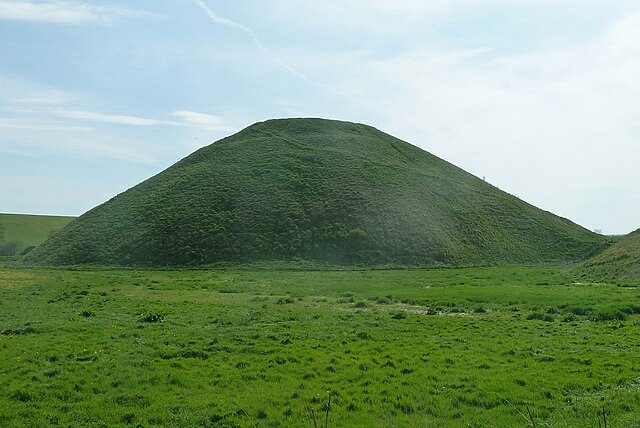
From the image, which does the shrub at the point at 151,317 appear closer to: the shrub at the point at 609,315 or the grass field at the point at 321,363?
the grass field at the point at 321,363

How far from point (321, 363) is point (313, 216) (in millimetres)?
70788

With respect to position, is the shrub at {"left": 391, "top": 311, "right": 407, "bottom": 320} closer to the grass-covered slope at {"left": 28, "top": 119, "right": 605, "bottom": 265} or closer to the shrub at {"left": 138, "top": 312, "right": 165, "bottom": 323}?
the shrub at {"left": 138, "top": 312, "right": 165, "bottom": 323}

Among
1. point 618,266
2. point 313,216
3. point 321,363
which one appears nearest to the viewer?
point 321,363

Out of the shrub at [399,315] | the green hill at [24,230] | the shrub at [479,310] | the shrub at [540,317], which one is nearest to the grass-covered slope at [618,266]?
the shrub at [479,310]

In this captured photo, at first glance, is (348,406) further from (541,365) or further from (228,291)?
(228,291)

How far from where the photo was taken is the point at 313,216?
290ft

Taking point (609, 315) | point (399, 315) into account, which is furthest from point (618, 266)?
point (399, 315)

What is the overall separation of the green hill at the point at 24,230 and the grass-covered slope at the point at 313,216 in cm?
4248

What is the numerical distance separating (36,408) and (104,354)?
522 centimetres

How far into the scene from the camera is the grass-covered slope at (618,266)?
47.7 metres

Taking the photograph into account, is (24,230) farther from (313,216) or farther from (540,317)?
(540,317)

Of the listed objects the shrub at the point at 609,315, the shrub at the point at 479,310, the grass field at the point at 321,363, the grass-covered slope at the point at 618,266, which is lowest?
the grass field at the point at 321,363

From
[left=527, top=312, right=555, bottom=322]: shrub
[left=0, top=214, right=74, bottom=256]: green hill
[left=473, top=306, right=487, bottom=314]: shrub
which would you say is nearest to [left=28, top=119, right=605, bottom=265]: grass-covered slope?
[left=0, top=214, right=74, bottom=256]: green hill

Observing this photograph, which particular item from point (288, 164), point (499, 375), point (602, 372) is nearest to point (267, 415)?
point (499, 375)
